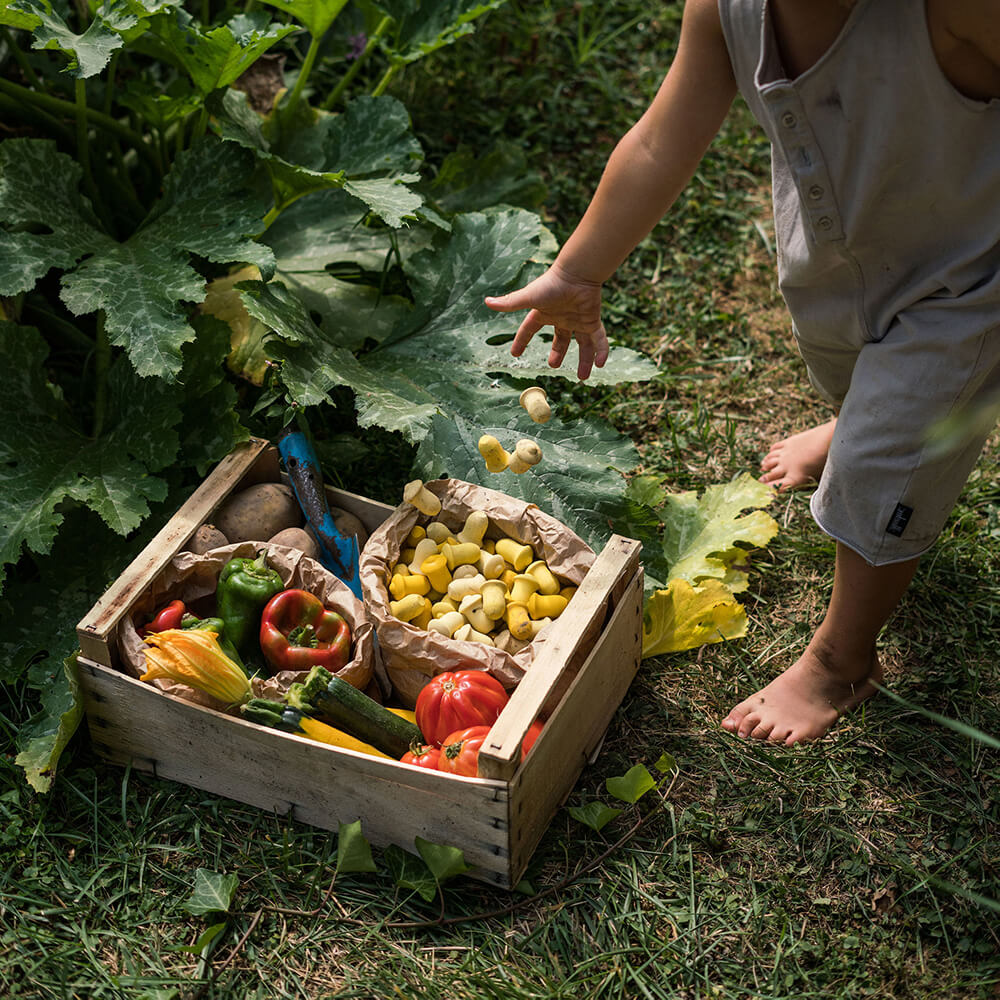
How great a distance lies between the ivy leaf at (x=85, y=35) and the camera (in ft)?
7.41

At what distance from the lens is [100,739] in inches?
86.8

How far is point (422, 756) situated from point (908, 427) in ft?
3.45

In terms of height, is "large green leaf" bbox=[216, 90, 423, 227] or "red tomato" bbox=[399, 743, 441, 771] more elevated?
"large green leaf" bbox=[216, 90, 423, 227]

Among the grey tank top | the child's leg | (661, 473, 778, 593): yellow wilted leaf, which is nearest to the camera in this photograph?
the grey tank top

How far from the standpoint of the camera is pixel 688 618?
243 centimetres

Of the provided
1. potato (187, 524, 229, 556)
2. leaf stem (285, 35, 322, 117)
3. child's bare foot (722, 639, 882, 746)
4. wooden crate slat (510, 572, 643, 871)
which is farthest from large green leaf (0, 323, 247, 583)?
child's bare foot (722, 639, 882, 746)

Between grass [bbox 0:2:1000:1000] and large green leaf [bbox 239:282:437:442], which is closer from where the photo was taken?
grass [bbox 0:2:1000:1000]

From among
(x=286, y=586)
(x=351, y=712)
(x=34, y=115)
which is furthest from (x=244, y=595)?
(x=34, y=115)

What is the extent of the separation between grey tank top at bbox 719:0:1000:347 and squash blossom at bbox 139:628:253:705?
4.19 feet

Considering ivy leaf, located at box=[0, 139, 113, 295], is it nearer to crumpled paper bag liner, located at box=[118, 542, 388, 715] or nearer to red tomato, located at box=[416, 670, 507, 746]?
crumpled paper bag liner, located at box=[118, 542, 388, 715]

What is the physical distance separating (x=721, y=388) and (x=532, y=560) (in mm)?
1152

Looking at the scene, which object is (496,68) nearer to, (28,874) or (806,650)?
(806,650)

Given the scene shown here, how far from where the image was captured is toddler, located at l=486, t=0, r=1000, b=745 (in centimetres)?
173

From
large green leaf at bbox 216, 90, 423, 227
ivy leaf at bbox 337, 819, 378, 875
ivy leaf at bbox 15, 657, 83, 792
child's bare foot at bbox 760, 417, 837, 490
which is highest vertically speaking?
large green leaf at bbox 216, 90, 423, 227
